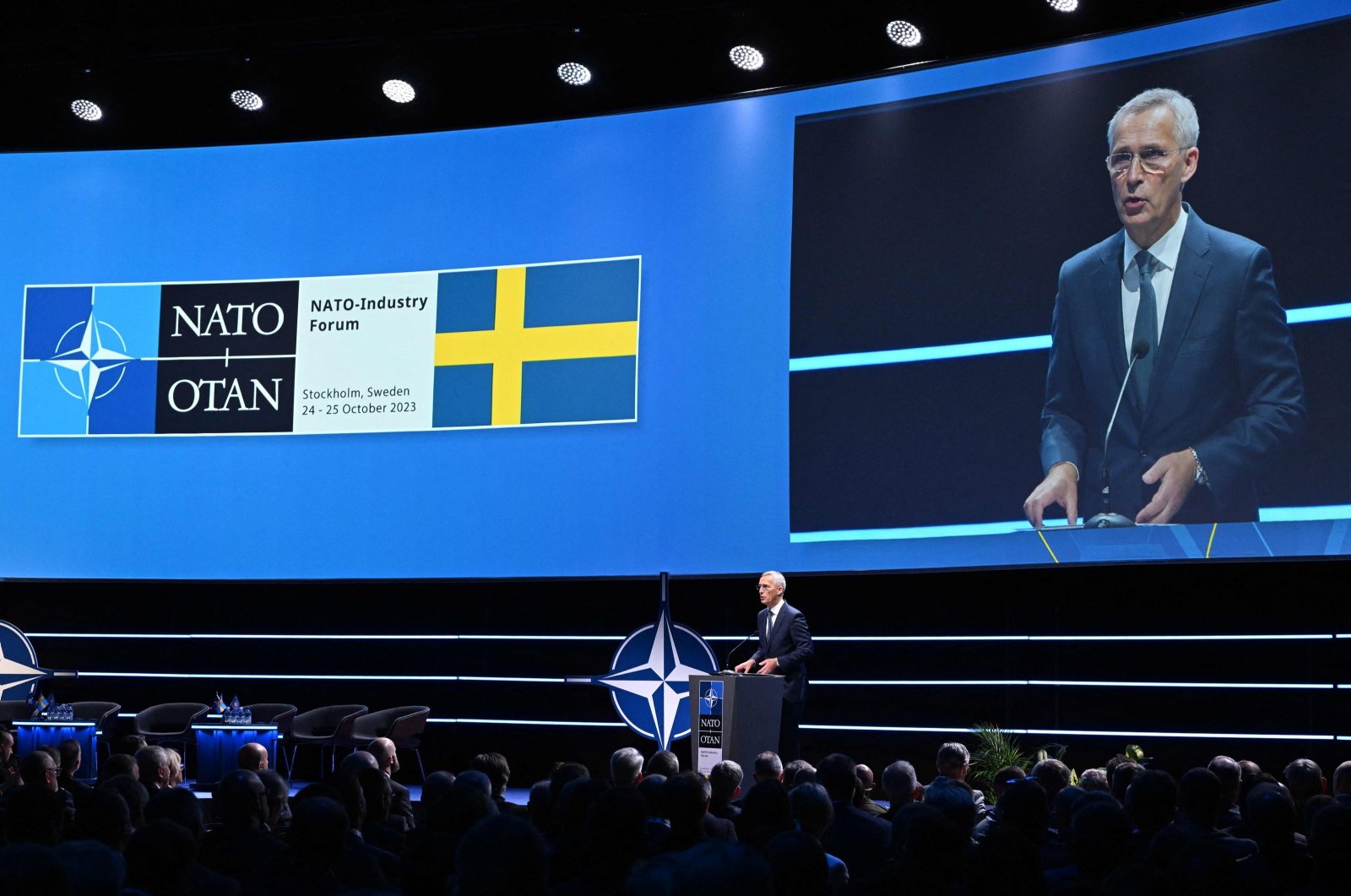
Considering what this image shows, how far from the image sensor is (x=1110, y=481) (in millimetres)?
7047

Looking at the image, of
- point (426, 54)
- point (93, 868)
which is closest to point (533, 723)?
point (426, 54)

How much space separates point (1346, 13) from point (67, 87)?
7.56 metres

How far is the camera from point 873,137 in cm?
800

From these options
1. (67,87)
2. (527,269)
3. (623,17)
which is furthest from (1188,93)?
(67,87)

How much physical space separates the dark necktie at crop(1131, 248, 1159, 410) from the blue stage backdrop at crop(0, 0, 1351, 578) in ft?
1.14

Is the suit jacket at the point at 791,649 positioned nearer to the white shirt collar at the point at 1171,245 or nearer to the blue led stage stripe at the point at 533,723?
the blue led stage stripe at the point at 533,723

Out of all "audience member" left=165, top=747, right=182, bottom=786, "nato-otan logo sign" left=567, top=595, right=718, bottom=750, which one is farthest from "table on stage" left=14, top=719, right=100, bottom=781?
"audience member" left=165, top=747, right=182, bottom=786

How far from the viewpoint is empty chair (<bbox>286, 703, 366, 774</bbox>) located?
8.62 metres

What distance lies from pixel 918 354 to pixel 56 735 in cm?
557

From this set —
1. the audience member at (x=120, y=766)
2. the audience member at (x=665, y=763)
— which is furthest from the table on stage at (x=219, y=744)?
the audience member at (x=665, y=763)

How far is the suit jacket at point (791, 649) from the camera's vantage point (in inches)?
279

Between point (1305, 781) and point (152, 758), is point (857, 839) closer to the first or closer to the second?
point (1305, 781)

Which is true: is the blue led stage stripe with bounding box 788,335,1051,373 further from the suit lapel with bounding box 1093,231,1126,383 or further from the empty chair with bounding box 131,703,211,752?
the empty chair with bounding box 131,703,211,752

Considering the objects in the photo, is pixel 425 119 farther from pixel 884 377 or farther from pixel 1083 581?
pixel 1083 581
